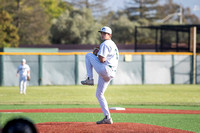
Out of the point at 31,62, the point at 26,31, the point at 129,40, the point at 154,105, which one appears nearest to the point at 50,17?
the point at 26,31

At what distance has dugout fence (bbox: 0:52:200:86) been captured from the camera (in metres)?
28.2

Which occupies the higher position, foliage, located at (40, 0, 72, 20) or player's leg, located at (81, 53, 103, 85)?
foliage, located at (40, 0, 72, 20)

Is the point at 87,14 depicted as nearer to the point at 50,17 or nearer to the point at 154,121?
the point at 50,17

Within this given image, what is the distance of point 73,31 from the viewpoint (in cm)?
6269

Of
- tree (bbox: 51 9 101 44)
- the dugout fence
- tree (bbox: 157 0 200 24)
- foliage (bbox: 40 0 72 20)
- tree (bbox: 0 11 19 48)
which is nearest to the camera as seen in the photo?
the dugout fence

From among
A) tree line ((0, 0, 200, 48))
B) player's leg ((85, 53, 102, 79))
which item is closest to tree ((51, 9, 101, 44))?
tree line ((0, 0, 200, 48))

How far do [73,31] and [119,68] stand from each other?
113 feet

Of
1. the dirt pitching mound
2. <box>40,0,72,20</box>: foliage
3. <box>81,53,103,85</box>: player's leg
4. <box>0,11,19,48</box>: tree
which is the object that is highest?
<box>40,0,72,20</box>: foliage

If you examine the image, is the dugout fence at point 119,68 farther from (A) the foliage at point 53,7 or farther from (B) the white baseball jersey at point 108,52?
(A) the foliage at point 53,7

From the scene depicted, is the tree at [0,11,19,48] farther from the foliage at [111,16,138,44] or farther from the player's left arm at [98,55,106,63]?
the player's left arm at [98,55,106,63]

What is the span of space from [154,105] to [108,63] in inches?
313

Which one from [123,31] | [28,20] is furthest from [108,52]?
[123,31]

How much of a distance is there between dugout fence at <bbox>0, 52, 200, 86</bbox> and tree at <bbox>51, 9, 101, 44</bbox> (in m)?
33.7

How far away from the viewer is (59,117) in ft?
36.2
